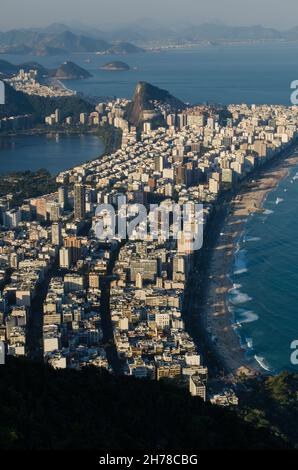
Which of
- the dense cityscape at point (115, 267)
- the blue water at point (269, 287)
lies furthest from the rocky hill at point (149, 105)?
the blue water at point (269, 287)

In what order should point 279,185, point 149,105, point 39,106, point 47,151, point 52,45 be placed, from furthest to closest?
point 52,45 < point 39,106 < point 149,105 < point 47,151 < point 279,185

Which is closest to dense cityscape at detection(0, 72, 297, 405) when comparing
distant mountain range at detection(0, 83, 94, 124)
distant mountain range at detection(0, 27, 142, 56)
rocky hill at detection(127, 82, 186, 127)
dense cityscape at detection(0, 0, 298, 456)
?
dense cityscape at detection(0, 0, 298, 456)

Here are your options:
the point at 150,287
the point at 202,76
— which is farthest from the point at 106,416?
the point at 202,76

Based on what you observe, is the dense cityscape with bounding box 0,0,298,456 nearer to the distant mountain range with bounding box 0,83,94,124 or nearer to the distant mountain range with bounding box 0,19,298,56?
the distant mountain range with bounding box 0,83,94,124

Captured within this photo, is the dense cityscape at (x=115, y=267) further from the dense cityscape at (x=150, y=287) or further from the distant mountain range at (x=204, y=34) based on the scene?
the distant mountain range at (x=204, y=34)

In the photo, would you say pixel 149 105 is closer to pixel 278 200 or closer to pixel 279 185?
pixel 279 185

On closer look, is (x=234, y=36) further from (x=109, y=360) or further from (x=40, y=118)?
(x=109, y=360)
